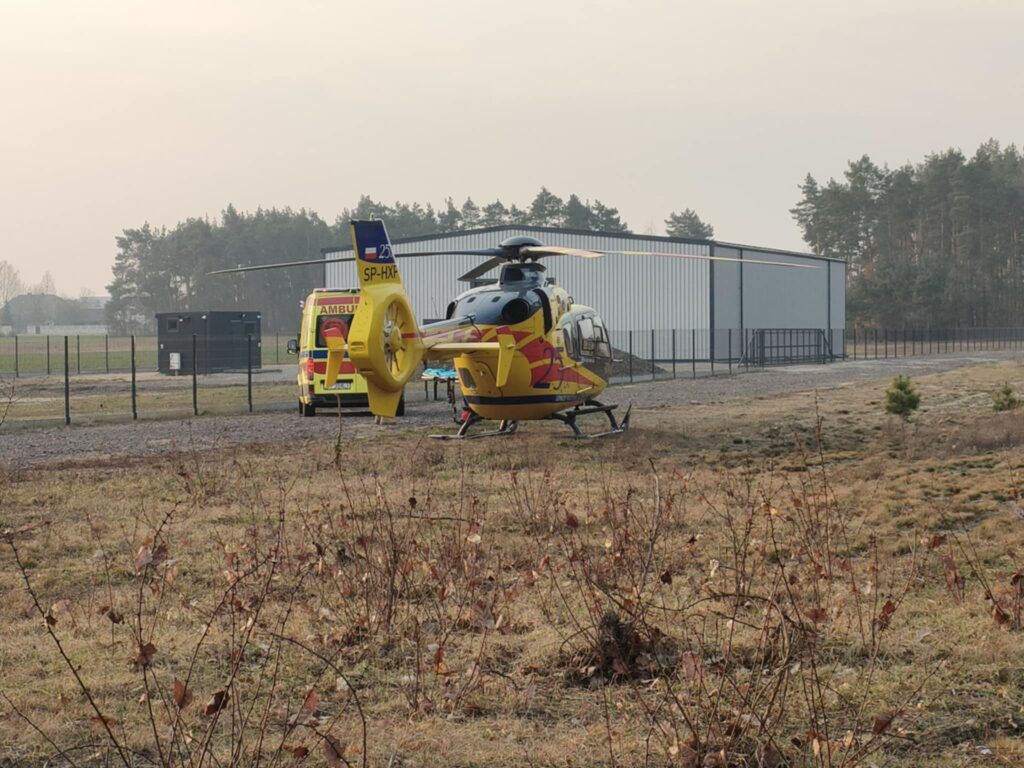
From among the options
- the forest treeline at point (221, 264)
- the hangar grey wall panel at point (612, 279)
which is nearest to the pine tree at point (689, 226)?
the forest treeline at point (221, 264)

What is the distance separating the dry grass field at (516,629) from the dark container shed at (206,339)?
114 feet

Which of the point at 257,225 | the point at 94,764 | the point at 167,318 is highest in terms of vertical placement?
the point at 257,225

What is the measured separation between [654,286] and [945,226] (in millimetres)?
63584

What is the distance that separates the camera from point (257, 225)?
129875 millimetres

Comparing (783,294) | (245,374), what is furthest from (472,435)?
(783,294)

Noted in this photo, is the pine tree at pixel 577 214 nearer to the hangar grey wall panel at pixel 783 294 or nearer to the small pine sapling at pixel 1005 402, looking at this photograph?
the hangar grey wall panel at pixel 783 294

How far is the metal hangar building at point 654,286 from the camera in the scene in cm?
5141

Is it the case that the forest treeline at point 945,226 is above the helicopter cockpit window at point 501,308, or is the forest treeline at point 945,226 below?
above

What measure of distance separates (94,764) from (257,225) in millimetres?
129035

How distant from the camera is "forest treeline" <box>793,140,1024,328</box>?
334 feet

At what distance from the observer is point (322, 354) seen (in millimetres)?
23203

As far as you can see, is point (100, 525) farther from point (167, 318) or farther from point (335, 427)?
point (167, 318)

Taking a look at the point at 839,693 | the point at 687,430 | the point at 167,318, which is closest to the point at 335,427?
the point at 687,430

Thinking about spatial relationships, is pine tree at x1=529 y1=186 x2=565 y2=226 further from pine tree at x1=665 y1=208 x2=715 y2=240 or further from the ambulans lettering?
the ambulans lettering
